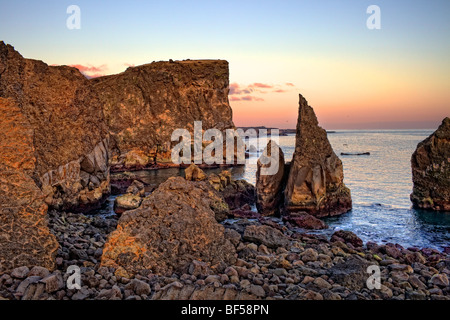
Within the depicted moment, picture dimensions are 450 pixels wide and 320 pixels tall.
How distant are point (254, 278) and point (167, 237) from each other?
219 centimetres

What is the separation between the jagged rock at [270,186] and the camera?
22.4m

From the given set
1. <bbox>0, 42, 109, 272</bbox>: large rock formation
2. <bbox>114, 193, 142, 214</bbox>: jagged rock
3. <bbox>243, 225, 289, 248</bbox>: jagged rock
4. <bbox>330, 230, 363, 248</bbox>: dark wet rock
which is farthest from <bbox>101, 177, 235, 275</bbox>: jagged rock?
<bbox>114, 193, 142, 214</bbox>: jagged rock

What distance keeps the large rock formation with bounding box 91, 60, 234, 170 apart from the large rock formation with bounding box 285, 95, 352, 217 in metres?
47.0

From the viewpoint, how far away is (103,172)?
2448cm

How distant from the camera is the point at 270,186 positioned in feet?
73.7

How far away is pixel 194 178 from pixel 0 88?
1347cm

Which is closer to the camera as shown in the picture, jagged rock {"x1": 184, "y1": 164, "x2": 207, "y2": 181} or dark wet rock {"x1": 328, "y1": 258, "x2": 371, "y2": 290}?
dark wet rock {"x1": 328, "y1": 258, "x2": 371, "y2": 290}

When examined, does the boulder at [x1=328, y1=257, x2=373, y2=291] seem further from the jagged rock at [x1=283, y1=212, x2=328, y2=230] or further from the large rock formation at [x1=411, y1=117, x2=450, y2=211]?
the large rock formation at [x1=411, y1=117, x2=450, y2=211]

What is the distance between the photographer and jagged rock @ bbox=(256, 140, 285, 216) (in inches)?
883

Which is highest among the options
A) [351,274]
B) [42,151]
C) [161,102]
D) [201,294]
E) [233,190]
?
[161,102]

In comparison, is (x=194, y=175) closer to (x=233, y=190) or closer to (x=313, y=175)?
(x=233, y=190)

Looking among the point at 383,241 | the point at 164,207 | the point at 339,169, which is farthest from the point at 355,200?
the point at 164,207

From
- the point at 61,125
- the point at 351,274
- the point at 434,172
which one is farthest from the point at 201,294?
the point at 434,172
